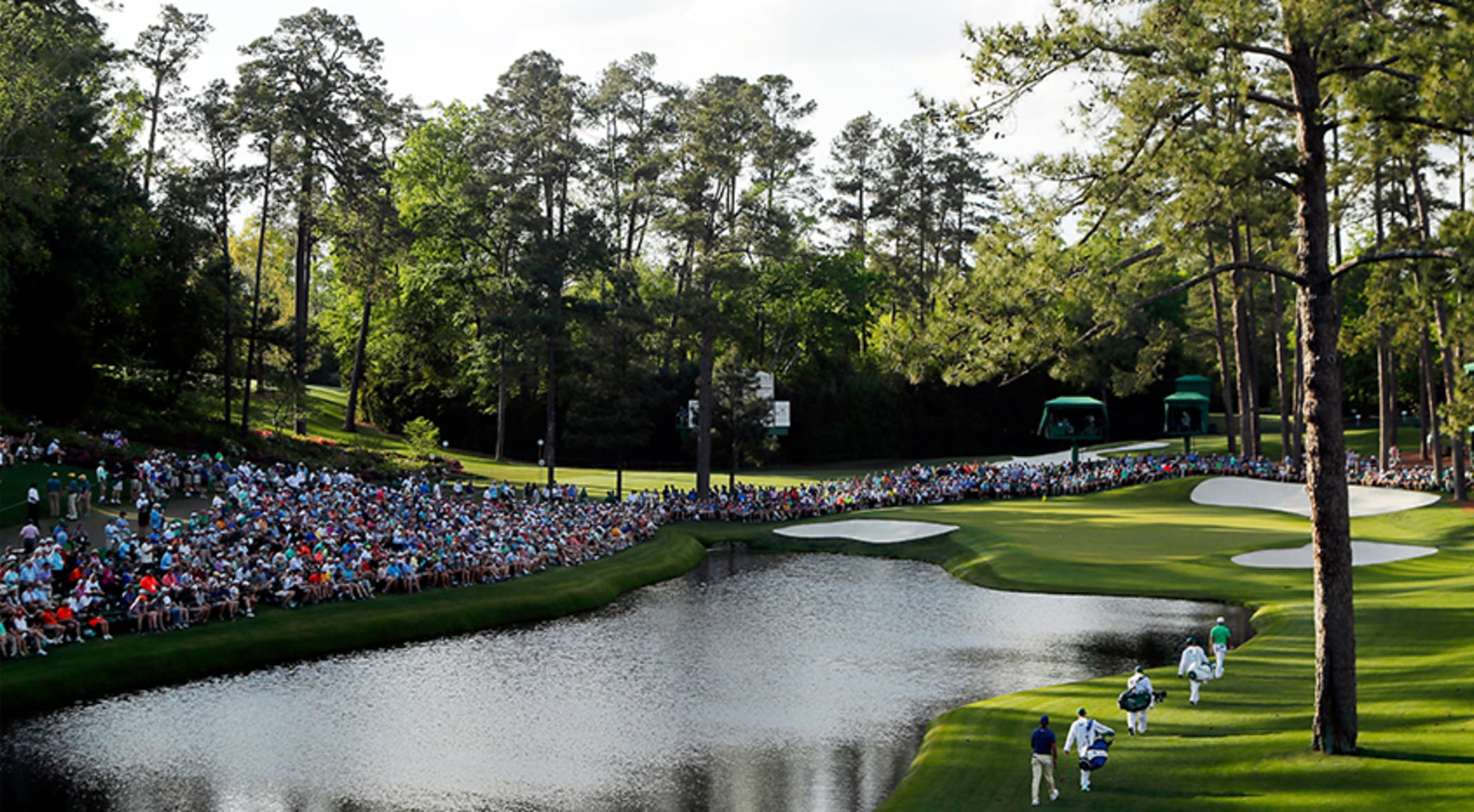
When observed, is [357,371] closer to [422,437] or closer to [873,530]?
[422,437]

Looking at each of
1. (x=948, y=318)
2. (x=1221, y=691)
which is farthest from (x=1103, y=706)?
(x=948, y=318)

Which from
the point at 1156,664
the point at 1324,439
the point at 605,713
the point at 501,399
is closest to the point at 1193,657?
the point at 1156,664

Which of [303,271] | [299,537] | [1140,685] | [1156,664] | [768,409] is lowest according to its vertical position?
[1156,664]

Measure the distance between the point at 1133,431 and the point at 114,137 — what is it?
2834 inches

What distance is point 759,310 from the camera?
82.5m

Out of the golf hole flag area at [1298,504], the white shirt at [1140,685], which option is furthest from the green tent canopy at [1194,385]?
the white shirt at [1140,685]

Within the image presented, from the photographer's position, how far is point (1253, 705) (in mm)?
21375

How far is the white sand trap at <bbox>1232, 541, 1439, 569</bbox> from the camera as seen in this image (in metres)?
38.4

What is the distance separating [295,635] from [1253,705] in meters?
20.6

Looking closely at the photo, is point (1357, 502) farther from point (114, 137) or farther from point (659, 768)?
point (114, 137)

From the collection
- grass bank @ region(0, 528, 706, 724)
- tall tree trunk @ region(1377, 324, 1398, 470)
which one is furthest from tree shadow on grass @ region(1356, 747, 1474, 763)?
tall tree trunk @ region(1377, 324, 1398, 470)

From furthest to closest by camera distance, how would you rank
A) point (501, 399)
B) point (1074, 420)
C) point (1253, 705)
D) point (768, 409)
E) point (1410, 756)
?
point (1074, 420), point (501, 399), point (768, 409), point (1253, 705), point (1410, 756)

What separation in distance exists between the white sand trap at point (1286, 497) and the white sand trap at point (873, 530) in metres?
15.4

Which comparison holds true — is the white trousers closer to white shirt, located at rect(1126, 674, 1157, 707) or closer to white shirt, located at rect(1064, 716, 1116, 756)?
white shirt, located at rect(1064, 716, 1116, 756)
